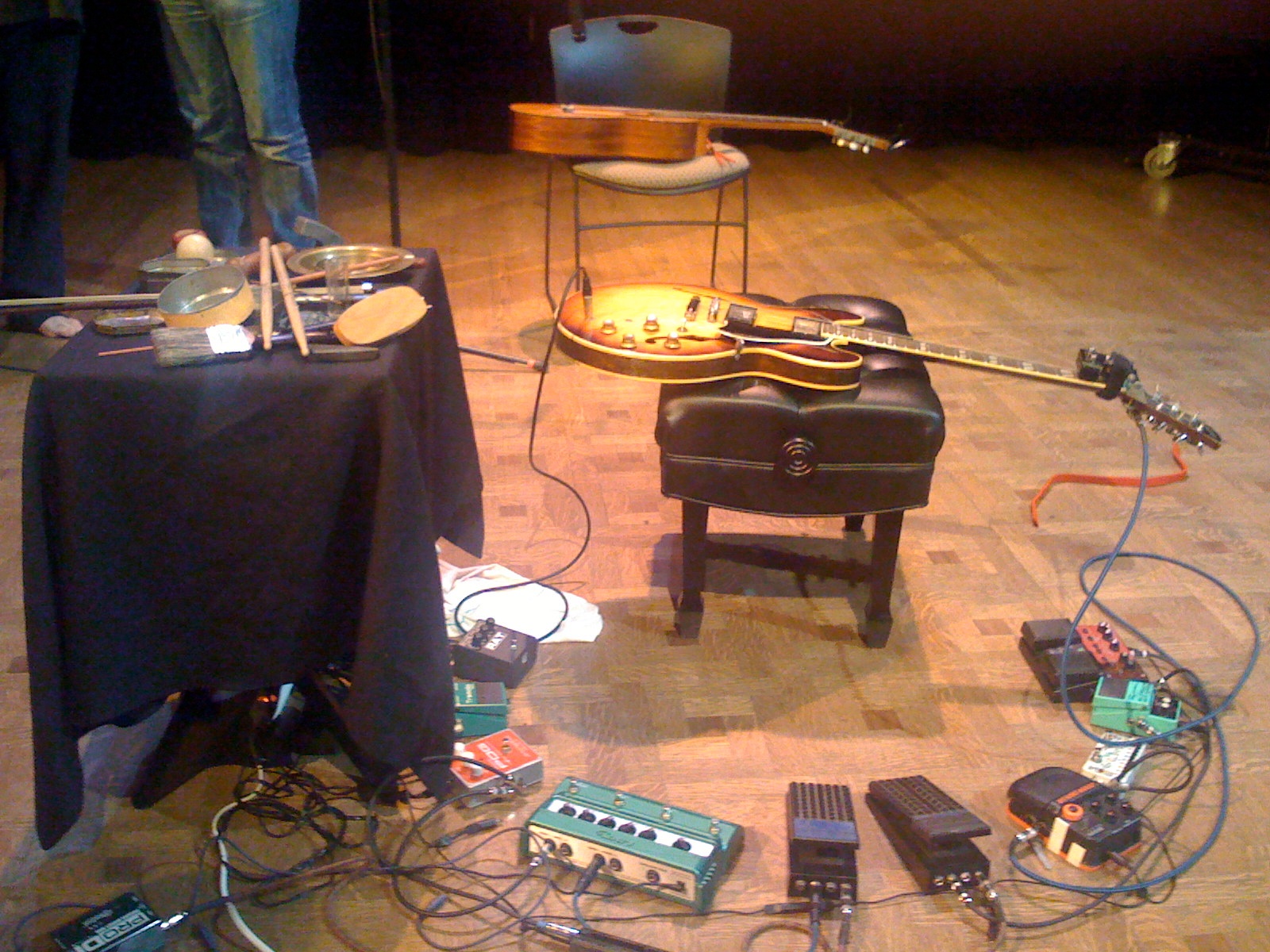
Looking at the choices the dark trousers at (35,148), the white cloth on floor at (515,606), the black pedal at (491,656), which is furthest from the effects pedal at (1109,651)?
the dark trousers at (35,148)

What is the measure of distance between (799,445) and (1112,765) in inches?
28.5

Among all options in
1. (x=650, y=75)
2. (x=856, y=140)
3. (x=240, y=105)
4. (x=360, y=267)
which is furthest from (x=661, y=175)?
(x=360, y=267)

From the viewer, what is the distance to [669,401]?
1921 millimetres

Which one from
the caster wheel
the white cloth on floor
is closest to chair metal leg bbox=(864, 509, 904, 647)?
the white cloth on floor

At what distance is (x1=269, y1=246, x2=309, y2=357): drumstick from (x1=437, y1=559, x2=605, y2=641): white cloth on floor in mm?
674

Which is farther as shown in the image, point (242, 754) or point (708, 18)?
point (708, 18)

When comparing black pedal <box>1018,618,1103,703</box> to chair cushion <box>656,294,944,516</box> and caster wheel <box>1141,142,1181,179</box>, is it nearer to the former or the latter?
chair cushion <box>656,294,944,516</box>

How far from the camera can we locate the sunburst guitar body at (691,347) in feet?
6.14

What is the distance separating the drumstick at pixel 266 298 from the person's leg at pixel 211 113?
1385 mm

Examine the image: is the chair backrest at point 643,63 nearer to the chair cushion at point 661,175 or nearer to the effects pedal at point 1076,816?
the chair cushion at point 661,175

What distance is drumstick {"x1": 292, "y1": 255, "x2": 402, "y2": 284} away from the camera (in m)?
1.75

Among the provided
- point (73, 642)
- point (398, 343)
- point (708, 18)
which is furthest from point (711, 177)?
point (708, 18)

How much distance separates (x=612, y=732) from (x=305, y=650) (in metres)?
0.55

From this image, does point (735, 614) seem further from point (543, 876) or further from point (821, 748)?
point (543, 876)
